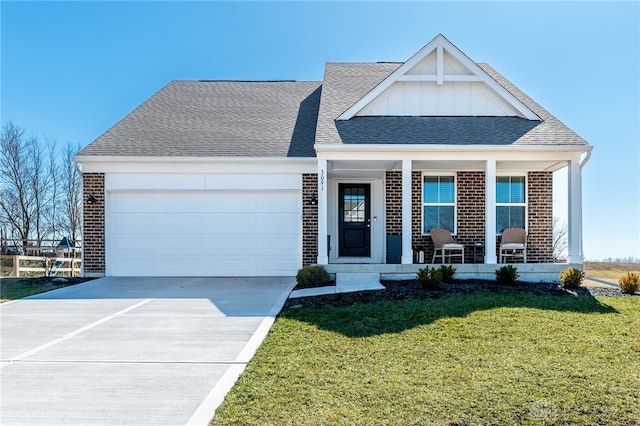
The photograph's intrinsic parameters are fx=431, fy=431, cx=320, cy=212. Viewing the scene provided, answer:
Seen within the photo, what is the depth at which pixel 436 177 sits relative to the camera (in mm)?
12258

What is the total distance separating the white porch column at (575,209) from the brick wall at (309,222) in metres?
6.20

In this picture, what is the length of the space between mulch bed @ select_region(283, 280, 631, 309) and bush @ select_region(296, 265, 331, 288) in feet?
4.06

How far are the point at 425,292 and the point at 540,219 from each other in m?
6.05

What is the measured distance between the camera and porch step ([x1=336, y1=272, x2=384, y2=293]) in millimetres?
8633

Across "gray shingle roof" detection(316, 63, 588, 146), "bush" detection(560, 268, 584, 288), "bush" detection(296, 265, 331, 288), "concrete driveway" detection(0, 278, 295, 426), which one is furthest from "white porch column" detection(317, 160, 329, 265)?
"bush" detection(560, 268, 584, 288)

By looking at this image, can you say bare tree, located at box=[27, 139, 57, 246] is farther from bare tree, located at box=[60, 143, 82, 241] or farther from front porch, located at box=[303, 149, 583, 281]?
front porch, located at box=[303, 149, 583, 281]

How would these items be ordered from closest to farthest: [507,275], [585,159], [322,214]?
[507,275]
[585,159]
[322,214]

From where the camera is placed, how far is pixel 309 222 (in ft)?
37.8

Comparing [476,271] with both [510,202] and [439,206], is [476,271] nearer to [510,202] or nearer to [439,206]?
[439,206]

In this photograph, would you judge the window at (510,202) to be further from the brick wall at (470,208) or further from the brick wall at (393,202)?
the brick wall at (393,202)

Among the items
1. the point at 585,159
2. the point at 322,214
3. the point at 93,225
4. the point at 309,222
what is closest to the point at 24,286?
the point at 93,225

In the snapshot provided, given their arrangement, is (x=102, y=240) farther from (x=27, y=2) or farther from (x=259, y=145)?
(x=27, y=2)

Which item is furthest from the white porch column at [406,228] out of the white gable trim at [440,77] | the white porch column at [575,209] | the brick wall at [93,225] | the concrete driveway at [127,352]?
the brick wall at [93,225]

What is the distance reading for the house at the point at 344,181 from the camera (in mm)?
10281
